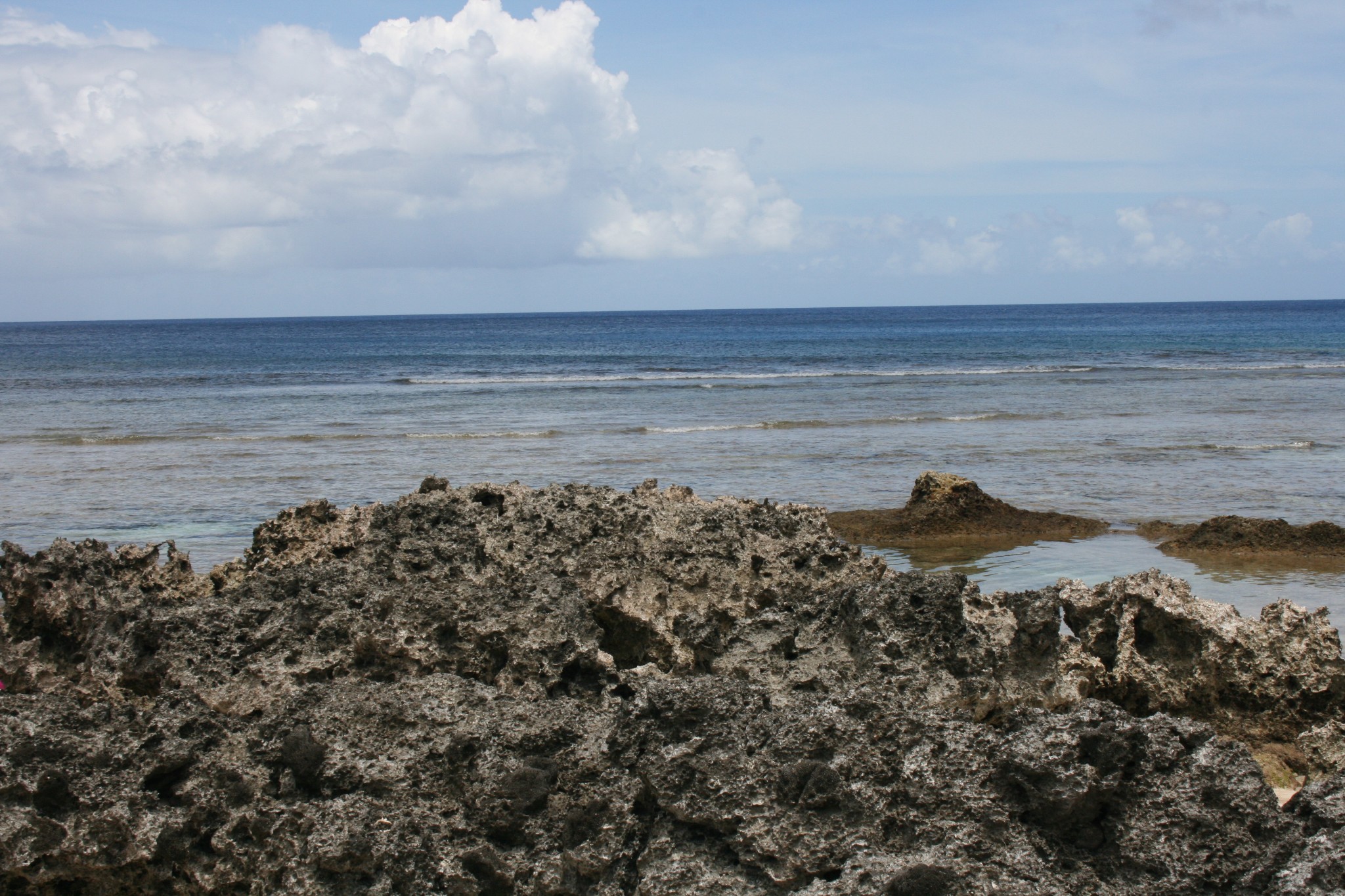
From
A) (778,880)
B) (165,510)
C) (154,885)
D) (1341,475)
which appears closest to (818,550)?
(778,880)

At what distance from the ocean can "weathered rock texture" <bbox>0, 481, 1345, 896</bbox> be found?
479 centimetres

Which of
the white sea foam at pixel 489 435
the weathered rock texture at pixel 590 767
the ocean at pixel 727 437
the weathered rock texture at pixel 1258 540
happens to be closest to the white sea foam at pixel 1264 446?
the ocean at pixel 727 437

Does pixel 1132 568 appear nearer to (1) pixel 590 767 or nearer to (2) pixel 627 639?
(2) pixel 627 639

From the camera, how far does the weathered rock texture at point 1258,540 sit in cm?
930

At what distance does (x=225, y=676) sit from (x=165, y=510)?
30.6ft

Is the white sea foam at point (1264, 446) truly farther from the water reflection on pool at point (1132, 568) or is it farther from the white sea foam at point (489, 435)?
the white sea foam at point (489, 435)

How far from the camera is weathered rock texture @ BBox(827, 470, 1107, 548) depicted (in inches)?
401

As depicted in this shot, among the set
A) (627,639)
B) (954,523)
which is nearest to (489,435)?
(954,523)

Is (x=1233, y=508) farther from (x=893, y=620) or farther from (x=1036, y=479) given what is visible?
(x=893, y=620)

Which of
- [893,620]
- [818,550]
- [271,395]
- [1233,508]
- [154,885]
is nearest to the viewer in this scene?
[154,885]

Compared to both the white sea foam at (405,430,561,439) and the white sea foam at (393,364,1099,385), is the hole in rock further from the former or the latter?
the white sea foam at (393,364,1099,385)

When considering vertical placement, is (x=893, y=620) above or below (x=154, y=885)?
above

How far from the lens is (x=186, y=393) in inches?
1292

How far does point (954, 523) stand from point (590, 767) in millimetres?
7873
